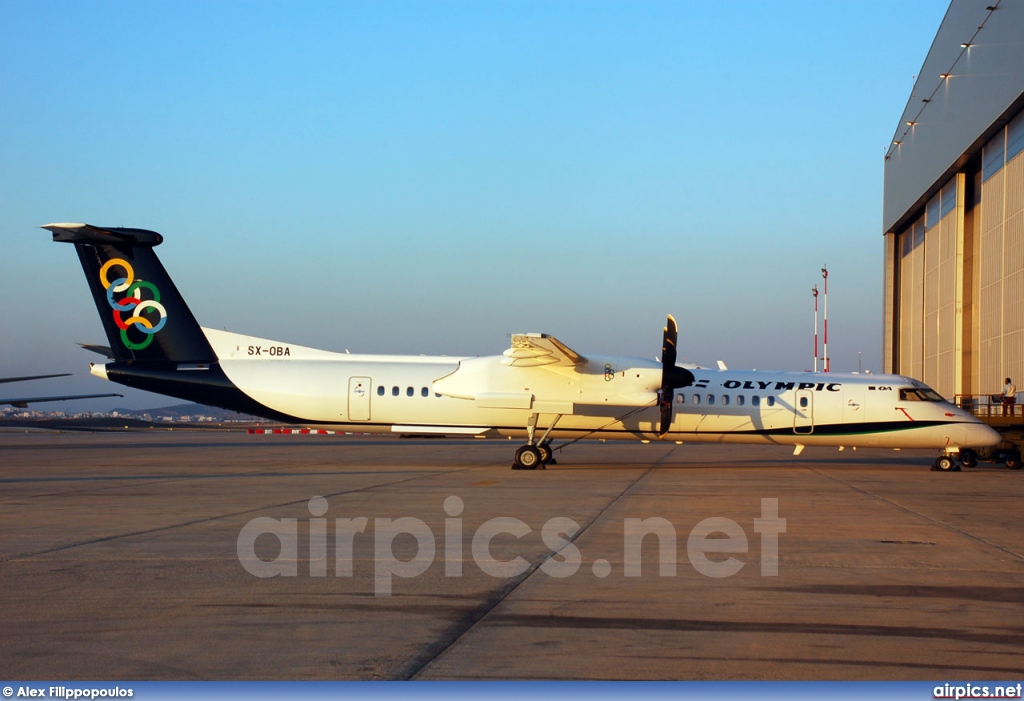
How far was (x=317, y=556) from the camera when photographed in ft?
30.2

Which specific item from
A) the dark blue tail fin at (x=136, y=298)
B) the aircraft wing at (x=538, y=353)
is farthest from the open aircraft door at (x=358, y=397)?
the dark blue tail fin at (x=136, y=298)

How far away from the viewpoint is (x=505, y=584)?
7949 millimetres

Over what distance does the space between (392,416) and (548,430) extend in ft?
13.0

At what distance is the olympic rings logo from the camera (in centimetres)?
2350

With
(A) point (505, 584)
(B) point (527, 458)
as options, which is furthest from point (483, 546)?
(B) point (527, 458)

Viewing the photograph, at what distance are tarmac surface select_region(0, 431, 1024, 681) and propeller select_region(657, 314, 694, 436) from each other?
5877mm

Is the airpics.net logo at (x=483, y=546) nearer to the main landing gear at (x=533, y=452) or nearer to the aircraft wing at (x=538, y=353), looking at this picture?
the aircraft wing at (x=538, y=353)

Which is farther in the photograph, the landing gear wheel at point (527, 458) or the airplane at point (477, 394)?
the airplane at point (477, 394)

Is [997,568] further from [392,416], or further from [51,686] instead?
[392,416]

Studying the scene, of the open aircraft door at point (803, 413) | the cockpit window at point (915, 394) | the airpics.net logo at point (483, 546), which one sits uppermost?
the cockpit window at point (915, 394)

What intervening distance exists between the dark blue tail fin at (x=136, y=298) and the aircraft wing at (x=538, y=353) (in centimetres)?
813

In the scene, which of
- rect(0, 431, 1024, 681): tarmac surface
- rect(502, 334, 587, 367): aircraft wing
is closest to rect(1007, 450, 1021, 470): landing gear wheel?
rect(0, 431, 1024, 681): tarmac surface

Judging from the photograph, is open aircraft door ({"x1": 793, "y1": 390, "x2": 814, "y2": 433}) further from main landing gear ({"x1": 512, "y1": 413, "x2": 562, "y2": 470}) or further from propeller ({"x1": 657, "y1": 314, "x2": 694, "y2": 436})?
main landing gear ({"x1": 512, "y1": 413, "x2": 562, "y2": 470})

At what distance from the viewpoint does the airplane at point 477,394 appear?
23.4m
